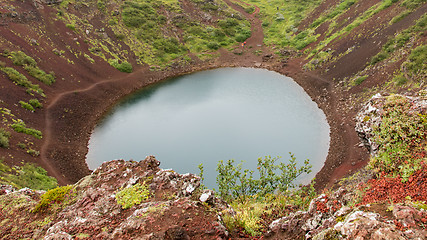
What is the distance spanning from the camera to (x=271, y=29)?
7356cm

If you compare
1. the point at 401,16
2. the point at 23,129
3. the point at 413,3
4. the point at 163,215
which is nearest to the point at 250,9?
the point at 413,3

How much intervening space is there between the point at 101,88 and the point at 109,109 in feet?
20.9

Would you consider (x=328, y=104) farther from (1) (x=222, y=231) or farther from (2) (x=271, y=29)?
(2) (x=271, y=29)

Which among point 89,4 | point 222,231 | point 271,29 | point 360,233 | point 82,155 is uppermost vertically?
point 89,4

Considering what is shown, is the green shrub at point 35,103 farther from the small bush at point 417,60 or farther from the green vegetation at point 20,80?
the small bush at point 417,60

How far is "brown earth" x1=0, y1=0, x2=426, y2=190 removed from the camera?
1209 inches

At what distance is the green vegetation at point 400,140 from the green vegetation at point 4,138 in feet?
116

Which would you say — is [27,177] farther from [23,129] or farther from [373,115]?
[373,115]

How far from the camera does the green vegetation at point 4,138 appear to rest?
27.6m

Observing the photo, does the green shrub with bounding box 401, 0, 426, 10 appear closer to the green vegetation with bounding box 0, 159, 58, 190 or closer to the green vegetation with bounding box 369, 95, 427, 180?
the green vegetation with bounding box 369, 95, 427, 180

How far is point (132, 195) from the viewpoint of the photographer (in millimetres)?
12773

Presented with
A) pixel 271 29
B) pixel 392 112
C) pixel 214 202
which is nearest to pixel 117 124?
pixel 214 202

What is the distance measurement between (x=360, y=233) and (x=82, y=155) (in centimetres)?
3566

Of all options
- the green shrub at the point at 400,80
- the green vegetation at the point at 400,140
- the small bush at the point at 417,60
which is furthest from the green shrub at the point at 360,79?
the green vegetation at the point at 400,140
